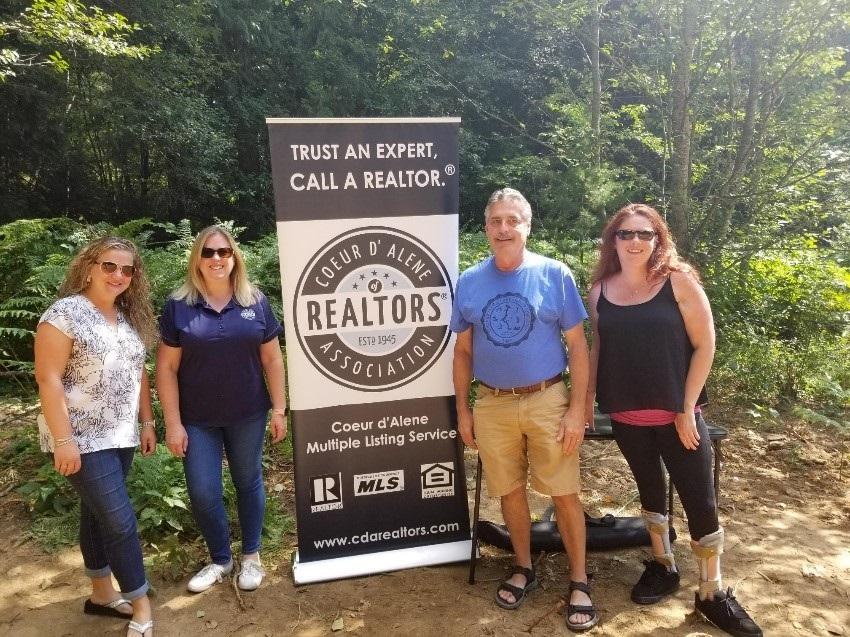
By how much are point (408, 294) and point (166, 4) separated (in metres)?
11.2

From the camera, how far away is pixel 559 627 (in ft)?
9.11

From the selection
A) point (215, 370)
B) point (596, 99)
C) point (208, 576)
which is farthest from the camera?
point (596, 99)

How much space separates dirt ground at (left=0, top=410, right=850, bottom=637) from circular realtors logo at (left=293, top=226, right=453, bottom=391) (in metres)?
1.03

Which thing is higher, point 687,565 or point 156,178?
point 156,178

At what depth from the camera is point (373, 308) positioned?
125 inches

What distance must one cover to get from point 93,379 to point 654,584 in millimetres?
2576

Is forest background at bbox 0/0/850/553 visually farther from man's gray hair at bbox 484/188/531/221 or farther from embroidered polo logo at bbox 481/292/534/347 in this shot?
man's gray hair at bbox 484/188/531/221

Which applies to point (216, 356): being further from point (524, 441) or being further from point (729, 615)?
point (729, 615)

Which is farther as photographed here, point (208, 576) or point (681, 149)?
point (681, 149)

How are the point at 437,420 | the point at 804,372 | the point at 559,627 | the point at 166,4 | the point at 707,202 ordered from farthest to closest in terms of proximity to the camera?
the point at 166,4, the point at 707,202, the point at 804,372, the point at 437,420, the point at 559,627

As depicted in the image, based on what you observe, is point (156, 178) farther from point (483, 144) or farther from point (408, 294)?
point (408, 294)

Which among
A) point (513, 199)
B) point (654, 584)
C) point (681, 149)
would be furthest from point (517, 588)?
point (681, 149)

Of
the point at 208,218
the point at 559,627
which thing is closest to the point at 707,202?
the point at 559,627

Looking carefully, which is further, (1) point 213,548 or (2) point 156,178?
(2) point 156,178
